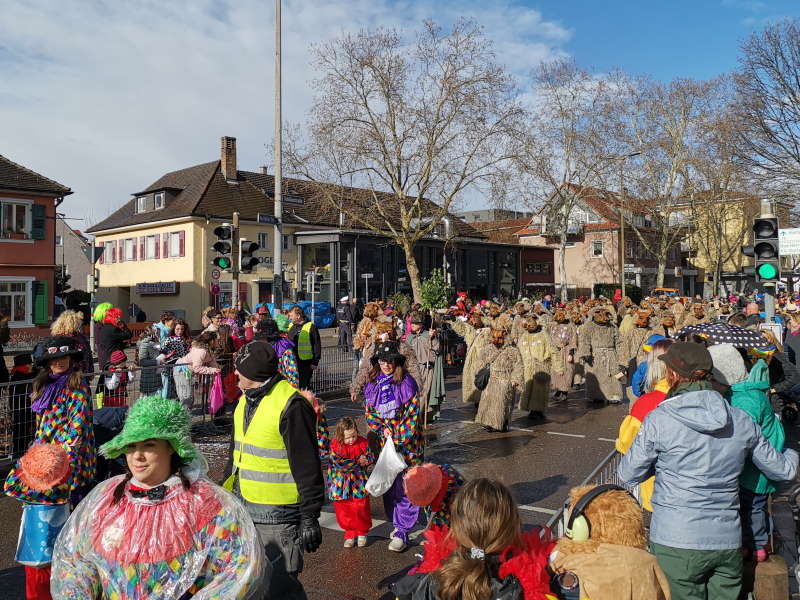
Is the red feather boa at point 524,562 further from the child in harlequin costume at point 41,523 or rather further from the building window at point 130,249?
the building window at point 130,249

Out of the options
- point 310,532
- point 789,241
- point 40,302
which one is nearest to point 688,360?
point 310,532

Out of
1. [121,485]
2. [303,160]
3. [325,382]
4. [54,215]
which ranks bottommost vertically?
[325,382]

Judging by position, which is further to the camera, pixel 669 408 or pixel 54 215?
pixel 54 215

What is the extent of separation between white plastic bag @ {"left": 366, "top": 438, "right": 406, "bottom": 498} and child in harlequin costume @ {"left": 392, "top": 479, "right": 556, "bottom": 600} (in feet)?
9.04

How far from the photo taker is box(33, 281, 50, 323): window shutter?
28.7 meters

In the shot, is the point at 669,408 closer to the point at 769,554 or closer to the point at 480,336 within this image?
the point at 769,554

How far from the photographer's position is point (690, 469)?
330cm

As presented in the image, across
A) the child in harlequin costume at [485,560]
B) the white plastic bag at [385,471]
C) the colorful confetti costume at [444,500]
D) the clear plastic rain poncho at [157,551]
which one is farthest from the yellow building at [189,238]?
the child in harlequin costume at [485,560]

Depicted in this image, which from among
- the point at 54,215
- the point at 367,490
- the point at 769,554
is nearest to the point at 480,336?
the point at 367,490

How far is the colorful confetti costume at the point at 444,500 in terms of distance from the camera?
13.6 ft

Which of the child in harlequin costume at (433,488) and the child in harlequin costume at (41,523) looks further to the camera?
the child in harlequin costume at (433,488)

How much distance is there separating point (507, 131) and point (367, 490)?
25.6 m

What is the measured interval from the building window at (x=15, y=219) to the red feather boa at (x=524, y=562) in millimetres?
30353

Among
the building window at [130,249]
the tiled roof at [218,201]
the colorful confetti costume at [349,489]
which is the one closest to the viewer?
the colorful confetti costume at [349,489]
